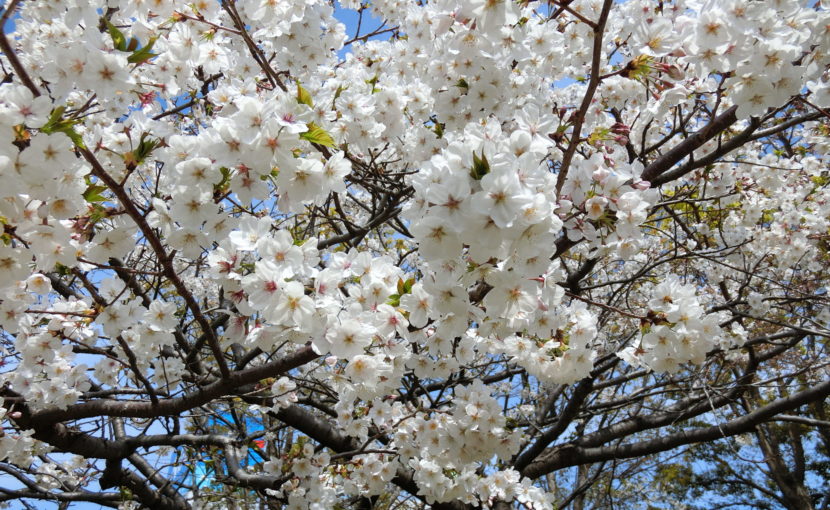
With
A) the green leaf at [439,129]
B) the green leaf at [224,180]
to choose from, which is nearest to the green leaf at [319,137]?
the green leaf at [224,180]

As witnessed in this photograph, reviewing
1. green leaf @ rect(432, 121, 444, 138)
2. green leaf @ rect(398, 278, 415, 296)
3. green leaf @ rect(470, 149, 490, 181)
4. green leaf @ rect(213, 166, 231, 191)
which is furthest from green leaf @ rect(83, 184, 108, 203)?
green leaf @ rect(432, 121, 444, 138)

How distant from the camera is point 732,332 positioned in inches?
187

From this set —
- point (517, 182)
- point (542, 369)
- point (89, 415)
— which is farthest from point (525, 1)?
point (89, 415)

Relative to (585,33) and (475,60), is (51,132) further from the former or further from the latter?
(585,33)

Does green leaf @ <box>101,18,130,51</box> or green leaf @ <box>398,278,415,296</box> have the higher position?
green leaf @ <box>101,18,130,51</box>

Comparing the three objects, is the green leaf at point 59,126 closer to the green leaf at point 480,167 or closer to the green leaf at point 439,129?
the green leaf at point 480,167

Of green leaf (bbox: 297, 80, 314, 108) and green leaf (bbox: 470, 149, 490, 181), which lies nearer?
green leaf (bbox: 470, 149, 490, 181)

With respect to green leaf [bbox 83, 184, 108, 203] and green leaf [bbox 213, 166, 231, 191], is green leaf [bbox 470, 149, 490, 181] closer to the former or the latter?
green leaf [bbox 213, 166, 231, 191]

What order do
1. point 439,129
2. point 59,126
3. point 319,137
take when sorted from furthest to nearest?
point 439,129 → point 319,137 → point 59,126

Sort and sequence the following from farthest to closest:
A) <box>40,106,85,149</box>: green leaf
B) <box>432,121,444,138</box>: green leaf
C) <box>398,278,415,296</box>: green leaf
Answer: <box>432,121,444,138</box>: green leaf, <box>398,278,415,296</box>: green leaf, <box>40,106,85,149</box>: green leaf

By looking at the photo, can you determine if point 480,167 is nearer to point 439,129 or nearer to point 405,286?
point 405,286

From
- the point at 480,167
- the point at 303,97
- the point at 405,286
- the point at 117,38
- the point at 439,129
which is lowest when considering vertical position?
the point at 480,167

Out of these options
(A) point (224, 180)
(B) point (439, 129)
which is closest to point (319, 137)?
(A) point (224, 180)

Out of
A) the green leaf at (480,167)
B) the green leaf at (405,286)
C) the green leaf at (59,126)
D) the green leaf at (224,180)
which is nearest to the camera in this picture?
the green leaf at (480,167)
